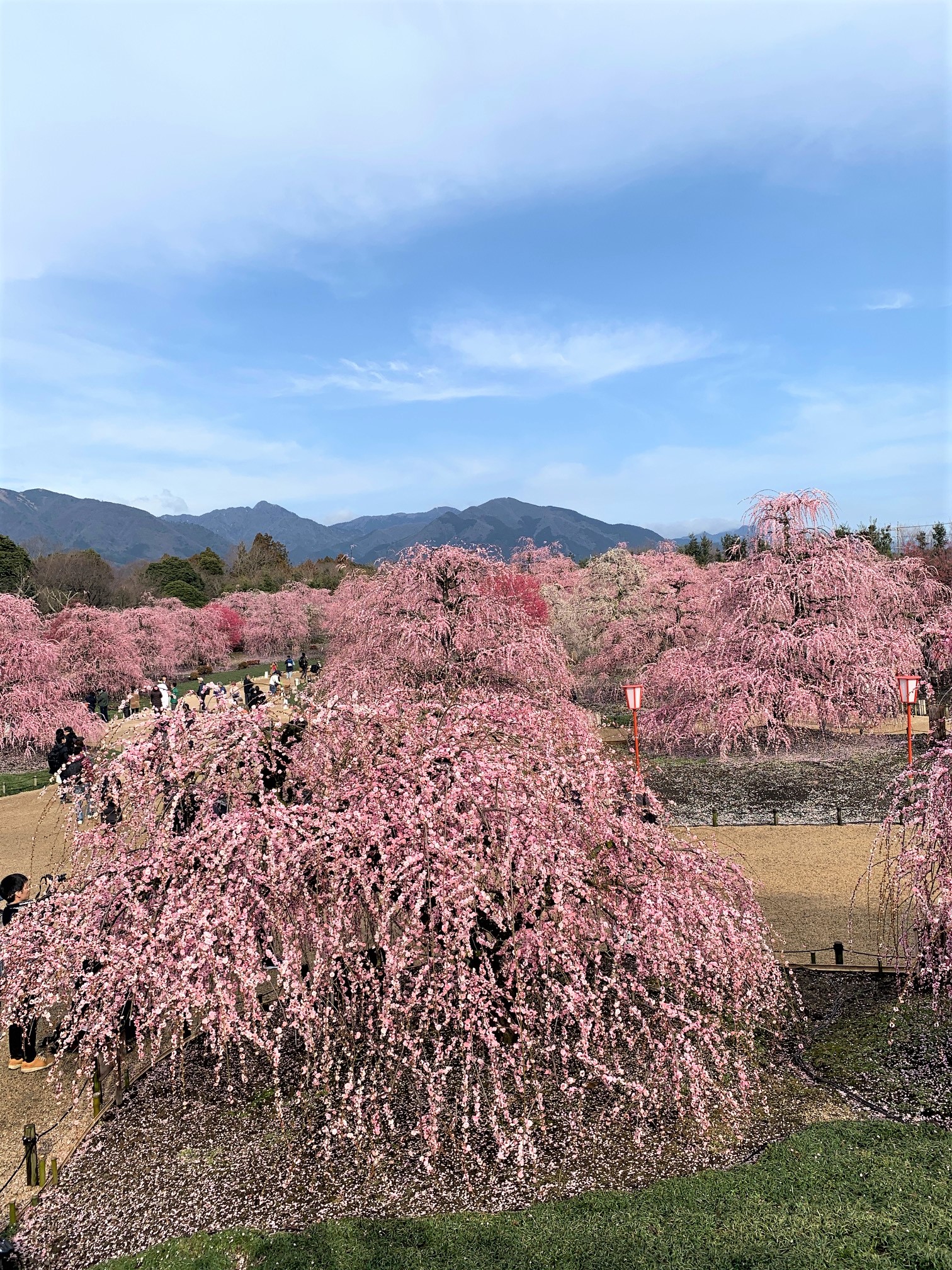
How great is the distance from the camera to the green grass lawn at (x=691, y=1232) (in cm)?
505

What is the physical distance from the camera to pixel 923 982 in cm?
733

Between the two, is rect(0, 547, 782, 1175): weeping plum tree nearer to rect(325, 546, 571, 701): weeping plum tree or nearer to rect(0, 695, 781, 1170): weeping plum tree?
rect(0, 695, 781, 1170): weeping plum tree

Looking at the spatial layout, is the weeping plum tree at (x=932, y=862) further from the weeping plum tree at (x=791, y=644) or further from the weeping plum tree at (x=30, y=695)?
the weeping plum tree at (x=30, y=695)

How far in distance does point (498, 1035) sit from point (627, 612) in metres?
24.5

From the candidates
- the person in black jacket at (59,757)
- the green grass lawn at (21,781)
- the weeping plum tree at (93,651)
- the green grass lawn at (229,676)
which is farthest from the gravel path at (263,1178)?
the green grass lawn at (229,676)

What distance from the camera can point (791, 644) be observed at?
1884 cm

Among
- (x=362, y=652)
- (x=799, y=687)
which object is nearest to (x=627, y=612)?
(x=799, y=687)

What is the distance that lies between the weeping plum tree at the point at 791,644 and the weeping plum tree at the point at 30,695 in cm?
1856

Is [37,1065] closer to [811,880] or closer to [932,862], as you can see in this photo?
[932,862]

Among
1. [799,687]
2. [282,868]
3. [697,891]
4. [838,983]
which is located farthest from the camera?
[799,687]

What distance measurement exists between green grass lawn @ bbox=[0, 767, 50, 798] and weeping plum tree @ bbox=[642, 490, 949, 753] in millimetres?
18023

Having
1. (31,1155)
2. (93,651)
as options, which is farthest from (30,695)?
(31,1155)

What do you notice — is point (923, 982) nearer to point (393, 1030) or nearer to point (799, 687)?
point (393, 1030)

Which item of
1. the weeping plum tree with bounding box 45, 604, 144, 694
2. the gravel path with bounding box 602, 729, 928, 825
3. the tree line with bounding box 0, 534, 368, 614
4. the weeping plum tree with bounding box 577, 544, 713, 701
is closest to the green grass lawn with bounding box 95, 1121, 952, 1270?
the gravel path with bounding box 602, 729, 928, 825
